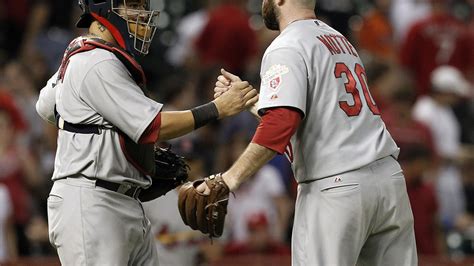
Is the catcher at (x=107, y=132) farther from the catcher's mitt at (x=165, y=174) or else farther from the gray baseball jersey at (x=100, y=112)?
the catcher's mitt at (x=165, y=174)

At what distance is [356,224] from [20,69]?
21.3 ft

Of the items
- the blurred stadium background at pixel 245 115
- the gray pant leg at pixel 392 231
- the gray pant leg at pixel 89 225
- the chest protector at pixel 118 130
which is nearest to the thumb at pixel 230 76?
the chest protector at pixel 118 130

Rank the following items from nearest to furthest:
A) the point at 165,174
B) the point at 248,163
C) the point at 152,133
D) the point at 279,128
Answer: the point at 279,128
the point at 248,163
the point at 152,133
the point at 165,174

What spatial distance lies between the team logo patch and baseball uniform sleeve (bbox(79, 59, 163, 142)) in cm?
57

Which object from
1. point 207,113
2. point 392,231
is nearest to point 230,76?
point 207,113

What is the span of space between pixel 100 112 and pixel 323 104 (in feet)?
3.59

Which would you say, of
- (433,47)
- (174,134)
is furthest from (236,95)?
(433,47)

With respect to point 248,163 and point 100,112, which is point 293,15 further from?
point 100,112

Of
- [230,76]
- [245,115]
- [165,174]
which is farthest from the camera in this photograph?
[245,115]

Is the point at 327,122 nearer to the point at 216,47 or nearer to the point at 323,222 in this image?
the point at 323,222

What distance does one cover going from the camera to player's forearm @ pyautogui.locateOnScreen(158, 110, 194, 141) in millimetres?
5766

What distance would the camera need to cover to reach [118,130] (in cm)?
579

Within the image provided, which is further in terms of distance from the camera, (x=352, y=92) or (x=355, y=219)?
(x=352, y=92)

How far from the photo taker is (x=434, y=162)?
37.9ft
